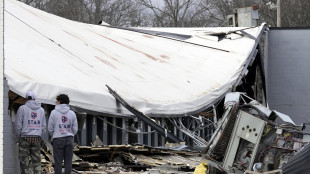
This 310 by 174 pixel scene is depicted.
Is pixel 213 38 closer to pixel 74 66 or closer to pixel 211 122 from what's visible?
pixel 211 122

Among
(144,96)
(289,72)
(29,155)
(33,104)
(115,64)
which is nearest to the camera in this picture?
(29,155)

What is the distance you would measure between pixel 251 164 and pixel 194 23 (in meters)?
43.2

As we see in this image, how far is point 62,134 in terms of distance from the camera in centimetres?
1030

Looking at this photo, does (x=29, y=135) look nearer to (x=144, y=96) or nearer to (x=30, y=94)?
(x=30, y=94)

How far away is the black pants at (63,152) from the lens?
10.2 metres

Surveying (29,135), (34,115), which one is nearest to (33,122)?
(34,115)

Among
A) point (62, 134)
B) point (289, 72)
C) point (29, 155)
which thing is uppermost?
point (289, 72)

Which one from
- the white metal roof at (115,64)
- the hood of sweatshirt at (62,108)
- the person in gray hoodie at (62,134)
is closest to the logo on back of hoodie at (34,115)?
the person in gray hoodie at (62,134)

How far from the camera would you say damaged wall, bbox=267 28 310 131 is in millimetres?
23188

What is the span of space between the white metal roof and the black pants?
123 centimetres

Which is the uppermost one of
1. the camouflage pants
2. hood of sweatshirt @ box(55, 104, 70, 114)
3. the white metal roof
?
the white metal roof

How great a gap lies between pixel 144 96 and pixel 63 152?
14.9 feet

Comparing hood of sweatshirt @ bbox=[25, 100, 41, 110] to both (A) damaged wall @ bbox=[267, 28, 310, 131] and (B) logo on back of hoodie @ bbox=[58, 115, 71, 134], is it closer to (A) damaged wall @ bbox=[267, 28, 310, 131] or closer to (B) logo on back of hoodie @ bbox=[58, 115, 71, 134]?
(B) logo on back of hoodie @ bbox=[58, 115, 71, 134]

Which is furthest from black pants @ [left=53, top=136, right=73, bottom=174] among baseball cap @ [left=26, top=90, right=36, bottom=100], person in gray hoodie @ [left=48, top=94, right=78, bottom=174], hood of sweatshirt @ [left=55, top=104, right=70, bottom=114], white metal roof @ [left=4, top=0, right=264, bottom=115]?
white metal roof @ [left=4, top=0, right=264, bottom=115]
